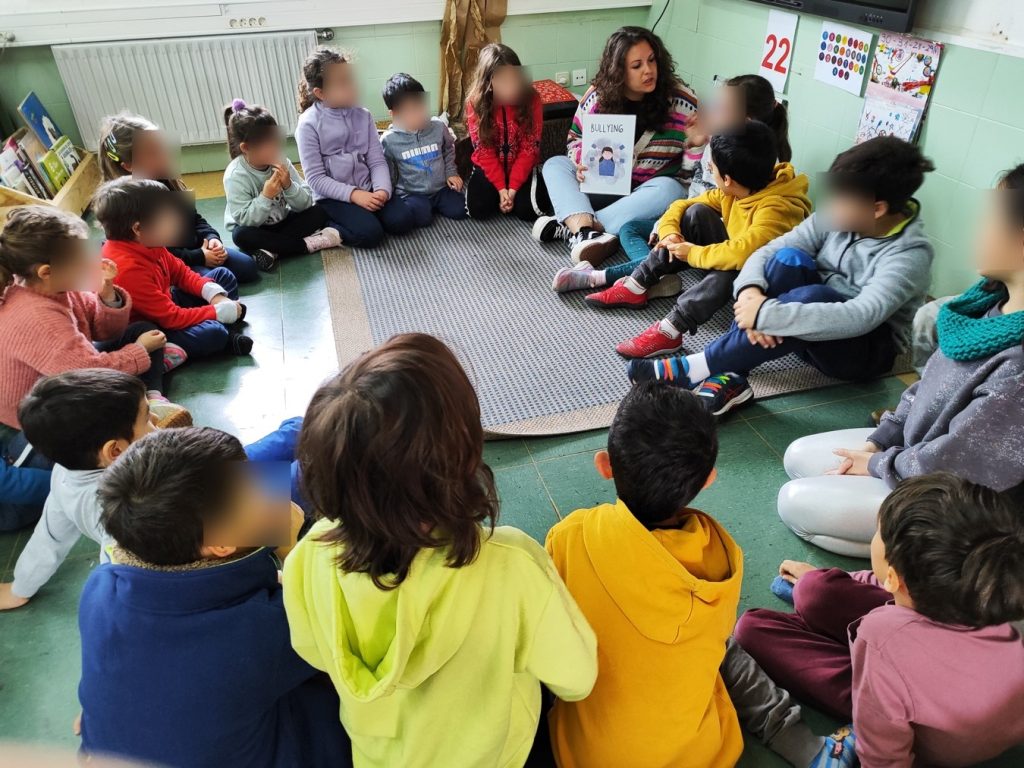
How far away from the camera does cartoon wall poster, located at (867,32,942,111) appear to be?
7.84 feet

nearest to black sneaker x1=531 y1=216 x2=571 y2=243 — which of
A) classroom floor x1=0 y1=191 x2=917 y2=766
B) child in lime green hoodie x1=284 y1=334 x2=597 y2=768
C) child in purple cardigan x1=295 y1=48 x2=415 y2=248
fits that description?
child in purple cardigan x1=295 y1=48 x2=415 y2=248

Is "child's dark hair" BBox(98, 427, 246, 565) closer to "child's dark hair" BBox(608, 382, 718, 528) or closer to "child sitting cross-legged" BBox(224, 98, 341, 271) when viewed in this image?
"child's dark hair" BBox(608, 382, 718, 528)

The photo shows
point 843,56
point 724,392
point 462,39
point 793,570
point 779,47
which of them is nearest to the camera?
point 793,570

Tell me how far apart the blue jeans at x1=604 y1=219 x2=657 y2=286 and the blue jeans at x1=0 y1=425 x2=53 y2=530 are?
6.40ft

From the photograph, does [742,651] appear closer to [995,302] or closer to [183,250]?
[995,302]

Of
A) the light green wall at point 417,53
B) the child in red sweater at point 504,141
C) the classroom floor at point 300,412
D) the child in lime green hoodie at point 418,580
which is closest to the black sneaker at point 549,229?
the child in red sweater at point 504,141

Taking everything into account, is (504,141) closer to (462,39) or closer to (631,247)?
(631,247)

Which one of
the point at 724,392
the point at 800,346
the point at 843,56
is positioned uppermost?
the point at 843,56

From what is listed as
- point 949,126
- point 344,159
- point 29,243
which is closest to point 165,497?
point 29,243

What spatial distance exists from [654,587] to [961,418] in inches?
32.5

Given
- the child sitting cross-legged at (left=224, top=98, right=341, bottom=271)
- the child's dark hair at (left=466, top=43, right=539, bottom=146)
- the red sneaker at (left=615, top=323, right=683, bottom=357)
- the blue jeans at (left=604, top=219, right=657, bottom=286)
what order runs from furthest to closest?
the child's dark hair at (left=466, top=43, right=539, bottom=146), the child sitting cross-legged at (left=224, top=98, right=341, bottom=271), the blue jeans at (left=604, top=219, right=657, bottom=286), the red sneaker at (left=615, top=323, right=683, bottom=357)

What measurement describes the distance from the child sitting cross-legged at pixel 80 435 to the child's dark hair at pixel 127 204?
3.50 feet

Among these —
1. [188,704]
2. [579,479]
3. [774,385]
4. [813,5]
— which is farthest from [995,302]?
[813,5]

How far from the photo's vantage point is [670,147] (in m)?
3.03
